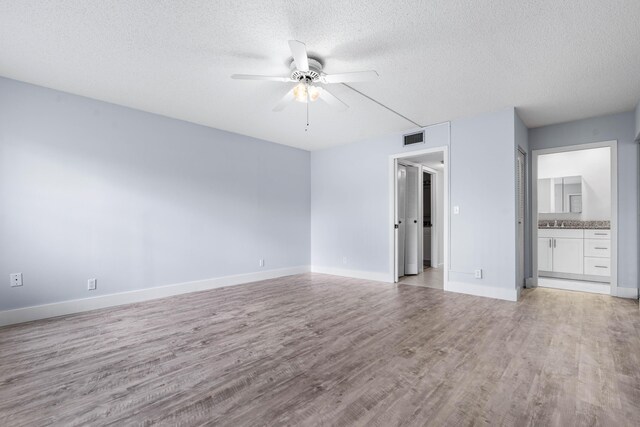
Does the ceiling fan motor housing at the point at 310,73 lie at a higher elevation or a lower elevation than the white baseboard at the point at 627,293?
higher

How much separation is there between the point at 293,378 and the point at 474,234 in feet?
11.2

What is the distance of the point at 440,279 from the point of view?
5520 millimetres

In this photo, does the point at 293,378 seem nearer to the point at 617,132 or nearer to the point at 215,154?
the point at 215,154

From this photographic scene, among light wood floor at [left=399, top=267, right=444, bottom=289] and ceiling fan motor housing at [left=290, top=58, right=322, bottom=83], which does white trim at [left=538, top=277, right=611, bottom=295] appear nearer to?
light wood floor at [left=399, top=267, right=444, bottom=289]

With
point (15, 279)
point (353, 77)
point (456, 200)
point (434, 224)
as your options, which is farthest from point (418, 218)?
point (15, 279)

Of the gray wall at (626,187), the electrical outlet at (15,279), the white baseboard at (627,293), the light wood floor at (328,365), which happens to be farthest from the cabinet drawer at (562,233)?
the electrical outlet at (15,279)

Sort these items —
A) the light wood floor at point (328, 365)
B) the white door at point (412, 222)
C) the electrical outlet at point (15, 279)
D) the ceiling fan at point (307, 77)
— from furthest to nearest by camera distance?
the white door at point (412, 222) < the electrical outlet at point (15, 279) < the ceiling fan at point (307, 77) < the light wood floor at point (328, 365)

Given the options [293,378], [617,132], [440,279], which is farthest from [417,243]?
[293,378]

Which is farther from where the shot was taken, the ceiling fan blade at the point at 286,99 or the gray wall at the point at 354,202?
the gray wall at the point at 354,202

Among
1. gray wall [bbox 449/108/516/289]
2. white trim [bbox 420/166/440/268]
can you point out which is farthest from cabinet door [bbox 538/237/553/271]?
gray wall [bbox 449/108/516/289]

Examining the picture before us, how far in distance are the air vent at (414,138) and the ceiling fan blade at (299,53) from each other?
2.94m

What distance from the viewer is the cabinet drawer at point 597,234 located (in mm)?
5021

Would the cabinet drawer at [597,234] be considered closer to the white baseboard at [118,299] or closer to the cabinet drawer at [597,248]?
the cabinet drawer at [597,248]

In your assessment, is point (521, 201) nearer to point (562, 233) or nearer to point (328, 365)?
point (562, 233)
